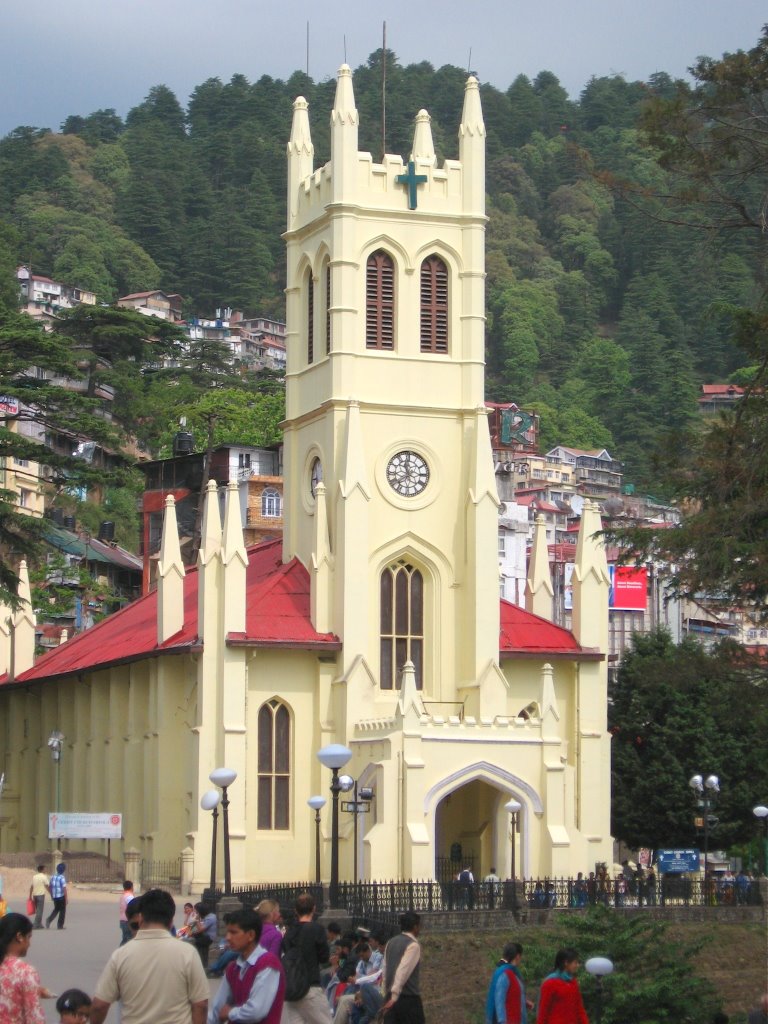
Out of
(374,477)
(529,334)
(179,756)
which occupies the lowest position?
(179,756)

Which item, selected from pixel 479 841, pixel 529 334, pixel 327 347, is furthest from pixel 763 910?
pixel 529 334

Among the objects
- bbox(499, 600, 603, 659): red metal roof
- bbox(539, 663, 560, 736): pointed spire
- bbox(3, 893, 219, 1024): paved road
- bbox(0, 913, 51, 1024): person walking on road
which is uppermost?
bbox(499, 600, 603, 659): red metal roof

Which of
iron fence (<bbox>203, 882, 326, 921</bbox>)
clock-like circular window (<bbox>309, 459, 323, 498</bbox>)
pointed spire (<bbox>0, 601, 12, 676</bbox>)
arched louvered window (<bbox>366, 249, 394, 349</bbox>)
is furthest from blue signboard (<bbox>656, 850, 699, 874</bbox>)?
pointed spire (<bbox>0, 601, 12, 676</bbox>)

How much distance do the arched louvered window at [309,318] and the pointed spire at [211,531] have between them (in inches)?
231

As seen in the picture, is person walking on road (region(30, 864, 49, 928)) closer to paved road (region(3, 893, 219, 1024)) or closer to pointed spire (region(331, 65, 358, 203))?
paved road (region(3, 893, 219, 1024))

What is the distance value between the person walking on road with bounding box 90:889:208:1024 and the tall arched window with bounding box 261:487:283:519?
8585 cm

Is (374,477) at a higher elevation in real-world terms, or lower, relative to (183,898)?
higher

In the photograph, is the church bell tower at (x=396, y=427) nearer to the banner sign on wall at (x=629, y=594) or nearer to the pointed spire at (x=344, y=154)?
the pointed spire at (x=344, y=154)

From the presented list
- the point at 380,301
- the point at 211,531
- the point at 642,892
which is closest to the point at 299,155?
the point at 380,301

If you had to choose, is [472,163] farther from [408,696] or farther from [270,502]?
[270,502]

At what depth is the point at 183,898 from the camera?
51250 mm

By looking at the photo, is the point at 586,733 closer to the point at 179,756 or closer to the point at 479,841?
the point at 479,841

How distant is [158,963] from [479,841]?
3984cm

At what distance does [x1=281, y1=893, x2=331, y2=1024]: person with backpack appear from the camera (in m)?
21.0
